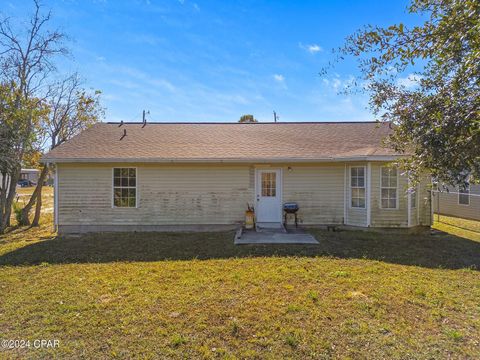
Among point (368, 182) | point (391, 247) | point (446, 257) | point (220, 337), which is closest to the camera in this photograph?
point (220, 337)

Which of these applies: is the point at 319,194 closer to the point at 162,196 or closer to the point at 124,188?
the point at 162,196

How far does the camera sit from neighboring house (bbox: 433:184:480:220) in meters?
13.7

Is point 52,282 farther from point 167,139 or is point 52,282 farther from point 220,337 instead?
point 167,139

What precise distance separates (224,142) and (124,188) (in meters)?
4.24

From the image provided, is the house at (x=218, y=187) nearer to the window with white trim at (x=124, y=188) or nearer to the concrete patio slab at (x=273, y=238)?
the window with white trim at (x=124, y=188)

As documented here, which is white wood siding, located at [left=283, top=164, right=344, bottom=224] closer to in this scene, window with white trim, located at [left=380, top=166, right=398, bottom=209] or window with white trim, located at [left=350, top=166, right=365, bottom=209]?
window with white trim, located at [left=350, top=166, right=365, bottom=209]

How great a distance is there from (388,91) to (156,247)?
699 centimetres

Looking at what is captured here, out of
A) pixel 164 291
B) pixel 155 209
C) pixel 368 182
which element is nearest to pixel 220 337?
pixel 164 291

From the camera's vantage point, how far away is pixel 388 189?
32.8 ft

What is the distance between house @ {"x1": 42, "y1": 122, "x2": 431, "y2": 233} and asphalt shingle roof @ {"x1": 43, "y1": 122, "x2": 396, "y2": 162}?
0.23 ft

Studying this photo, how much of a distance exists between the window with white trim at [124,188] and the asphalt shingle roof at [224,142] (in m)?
0.72

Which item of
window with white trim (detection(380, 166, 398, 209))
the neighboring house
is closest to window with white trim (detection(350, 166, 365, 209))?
window with white trim (detection(380, 166, 398, 209))

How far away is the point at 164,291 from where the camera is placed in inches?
201

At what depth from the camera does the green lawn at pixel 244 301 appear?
3510mm
